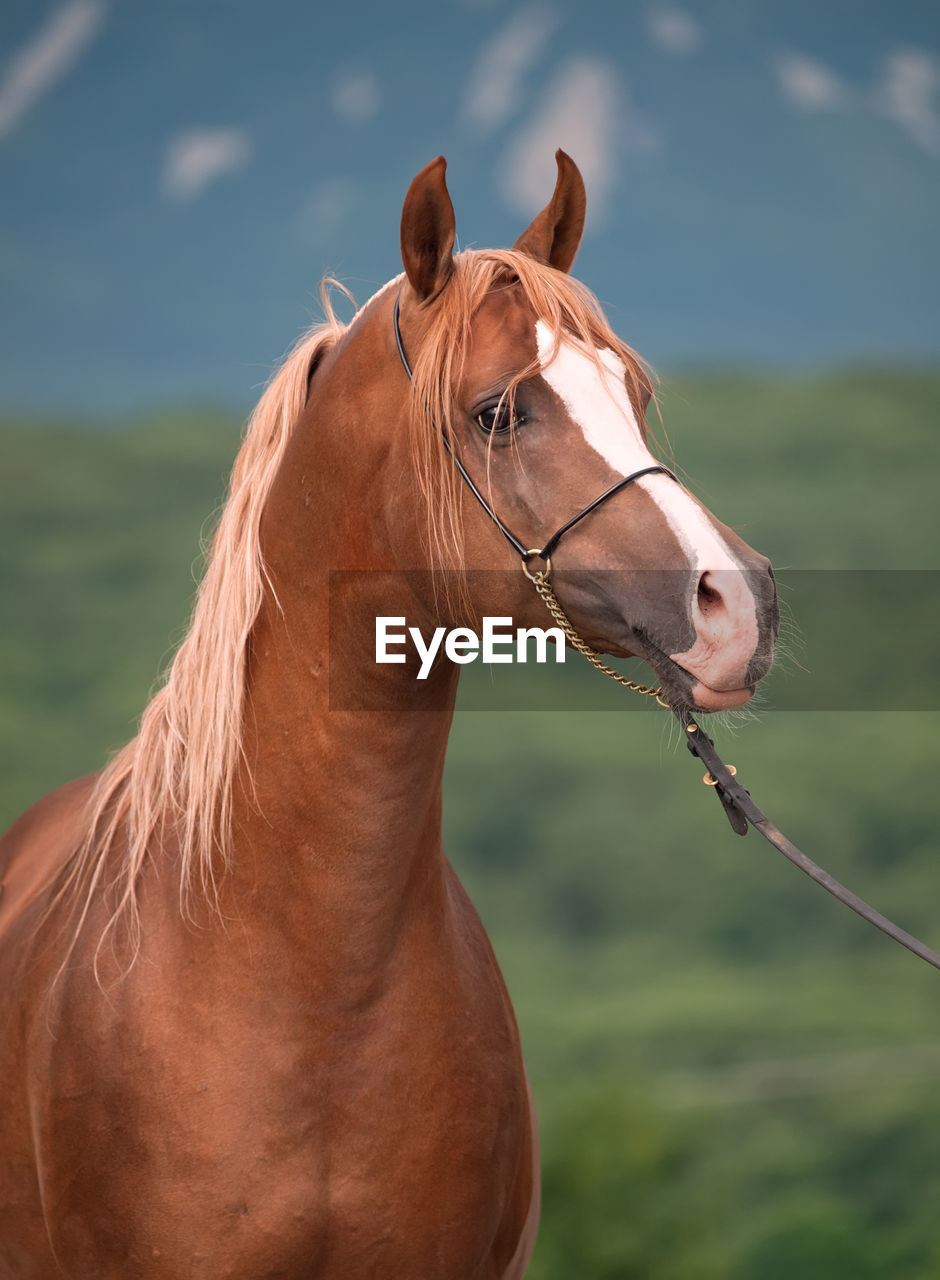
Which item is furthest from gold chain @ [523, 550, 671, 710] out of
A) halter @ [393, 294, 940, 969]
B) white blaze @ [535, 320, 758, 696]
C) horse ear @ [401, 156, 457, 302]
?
horse ear @ [401, 156, 457, 302]

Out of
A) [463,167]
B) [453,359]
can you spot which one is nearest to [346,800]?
[453,359]

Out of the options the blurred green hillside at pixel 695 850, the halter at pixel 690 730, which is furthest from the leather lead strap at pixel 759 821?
the blurred green hillside at pixel 695 850

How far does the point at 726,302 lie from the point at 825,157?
86cm

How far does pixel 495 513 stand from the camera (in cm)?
136

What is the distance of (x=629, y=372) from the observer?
4.62ft

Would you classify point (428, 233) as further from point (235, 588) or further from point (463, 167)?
point (463, 167)

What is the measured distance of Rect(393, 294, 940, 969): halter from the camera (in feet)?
4.33

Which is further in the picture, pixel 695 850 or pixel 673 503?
pixel 695 850

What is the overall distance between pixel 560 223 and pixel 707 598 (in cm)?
59

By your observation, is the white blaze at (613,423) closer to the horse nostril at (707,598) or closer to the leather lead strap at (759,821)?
the horse nostril at (707,598)

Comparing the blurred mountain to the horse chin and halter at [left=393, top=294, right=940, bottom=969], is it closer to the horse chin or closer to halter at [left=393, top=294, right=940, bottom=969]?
halter at [left=393, top=294, right=940, bottom=969]

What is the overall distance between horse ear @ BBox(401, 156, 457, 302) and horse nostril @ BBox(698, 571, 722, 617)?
1.45 ft

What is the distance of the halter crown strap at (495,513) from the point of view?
1.29 metres

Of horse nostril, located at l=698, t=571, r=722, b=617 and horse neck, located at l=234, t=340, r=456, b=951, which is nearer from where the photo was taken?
horse nostril, located at l=698, t=571, r=722, b=617
